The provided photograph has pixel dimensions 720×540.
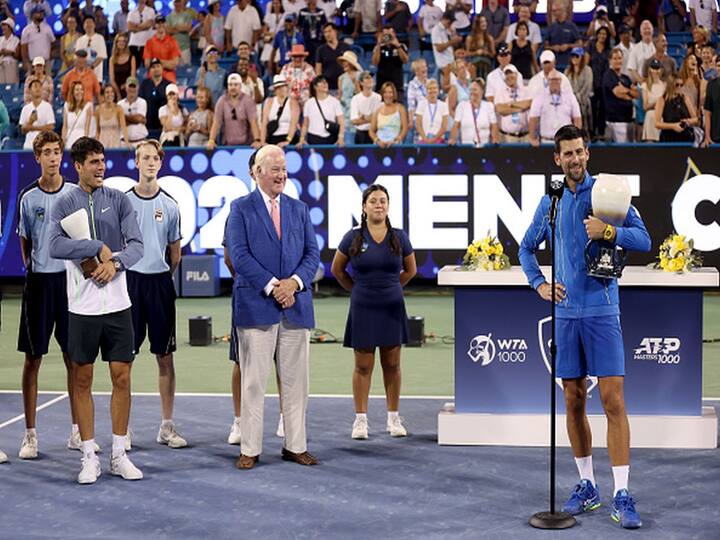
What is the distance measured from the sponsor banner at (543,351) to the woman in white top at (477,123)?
9011 mm

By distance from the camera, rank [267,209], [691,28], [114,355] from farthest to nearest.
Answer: [691,28] → [267,209] → [114,355]

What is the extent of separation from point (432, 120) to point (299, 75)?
96.7 inches

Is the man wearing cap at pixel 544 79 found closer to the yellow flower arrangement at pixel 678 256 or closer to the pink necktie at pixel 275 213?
the yellow flower arrangement at pixel 678 256

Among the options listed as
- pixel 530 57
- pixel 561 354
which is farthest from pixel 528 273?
pixel 530 57

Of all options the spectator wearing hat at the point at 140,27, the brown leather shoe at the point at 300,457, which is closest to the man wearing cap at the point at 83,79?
the spectator wearing hat at the point at 140,27

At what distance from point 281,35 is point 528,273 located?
14506 millimetres

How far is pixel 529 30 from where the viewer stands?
2103 cm

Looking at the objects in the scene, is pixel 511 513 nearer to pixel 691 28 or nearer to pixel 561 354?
pixel 561 354

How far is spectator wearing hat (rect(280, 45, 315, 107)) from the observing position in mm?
19406

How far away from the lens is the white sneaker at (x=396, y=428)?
31.6ft

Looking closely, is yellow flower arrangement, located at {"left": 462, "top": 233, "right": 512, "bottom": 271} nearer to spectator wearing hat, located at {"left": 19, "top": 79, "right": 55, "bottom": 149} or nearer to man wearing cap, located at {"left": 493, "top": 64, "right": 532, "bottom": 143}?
man wearing cap, located at {"left": 493, "top": 64, "right": 532, "bottom": 143}

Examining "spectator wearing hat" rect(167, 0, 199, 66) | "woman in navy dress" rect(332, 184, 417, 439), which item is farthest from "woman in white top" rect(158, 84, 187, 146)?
"woman in navy dress" rect(332, 184, 417, 439)

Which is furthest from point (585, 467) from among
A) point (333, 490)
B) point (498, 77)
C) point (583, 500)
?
point (498, 77)

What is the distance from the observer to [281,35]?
21.5 meters
